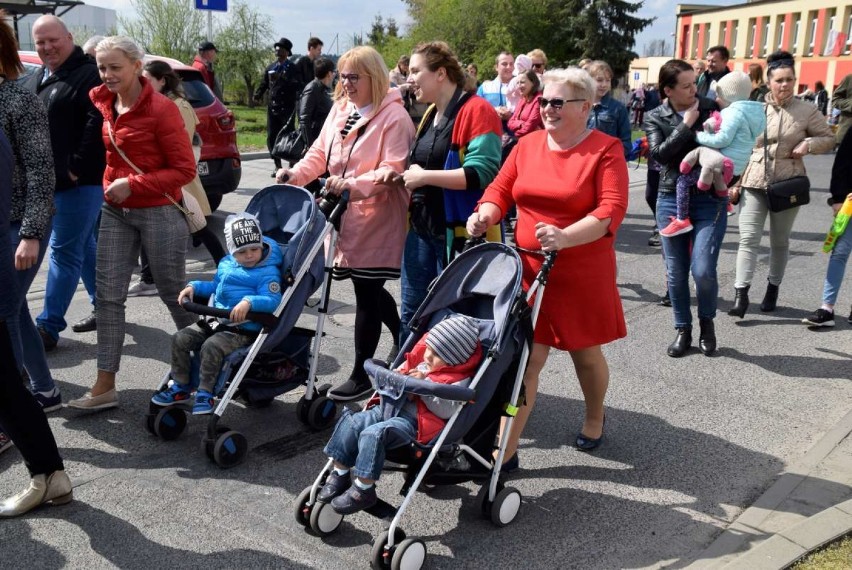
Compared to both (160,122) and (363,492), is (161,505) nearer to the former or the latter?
(363,492)

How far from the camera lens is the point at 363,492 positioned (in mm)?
3268

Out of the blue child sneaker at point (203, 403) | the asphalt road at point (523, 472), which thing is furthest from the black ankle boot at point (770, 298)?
the blue child sneaker at point (203, 403)

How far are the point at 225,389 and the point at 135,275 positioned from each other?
4169 millimetres

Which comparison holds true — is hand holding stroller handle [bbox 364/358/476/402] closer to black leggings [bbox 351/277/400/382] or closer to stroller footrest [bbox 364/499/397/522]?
stroller footrest [bbox 364/499/397/522]

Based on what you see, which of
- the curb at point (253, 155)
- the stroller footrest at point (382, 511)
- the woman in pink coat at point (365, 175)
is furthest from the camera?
the curb at point (253, 155)

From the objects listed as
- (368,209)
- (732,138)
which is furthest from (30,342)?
(732,138)

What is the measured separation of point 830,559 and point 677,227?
2.96 metres

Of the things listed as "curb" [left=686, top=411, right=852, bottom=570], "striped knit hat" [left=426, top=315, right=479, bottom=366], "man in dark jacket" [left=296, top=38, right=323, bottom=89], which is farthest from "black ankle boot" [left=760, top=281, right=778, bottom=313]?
"man in dark jacket" [left=296, top=38, right=323, bottom=89]

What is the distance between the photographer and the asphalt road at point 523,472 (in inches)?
137

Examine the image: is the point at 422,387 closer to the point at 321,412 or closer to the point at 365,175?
the point at 321,412

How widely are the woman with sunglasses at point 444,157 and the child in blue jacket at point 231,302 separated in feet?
2.79

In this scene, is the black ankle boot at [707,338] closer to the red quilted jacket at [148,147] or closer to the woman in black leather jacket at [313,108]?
the red quilted jacket at [148,147]

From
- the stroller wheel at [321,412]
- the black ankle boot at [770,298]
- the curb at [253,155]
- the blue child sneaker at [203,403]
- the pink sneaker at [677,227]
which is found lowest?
the curb at [253,155]

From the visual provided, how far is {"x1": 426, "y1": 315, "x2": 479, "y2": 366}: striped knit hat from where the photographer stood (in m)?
3.51
